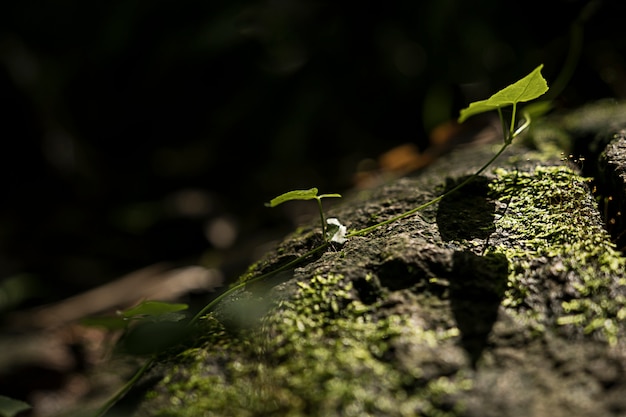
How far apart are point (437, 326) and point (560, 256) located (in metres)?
0.27

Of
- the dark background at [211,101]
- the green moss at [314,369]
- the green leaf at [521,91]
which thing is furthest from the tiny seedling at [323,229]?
the dark background at [211,101]

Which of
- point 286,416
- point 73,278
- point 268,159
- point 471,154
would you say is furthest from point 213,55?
point 286,416

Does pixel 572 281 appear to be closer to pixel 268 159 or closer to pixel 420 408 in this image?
pixel 420 408

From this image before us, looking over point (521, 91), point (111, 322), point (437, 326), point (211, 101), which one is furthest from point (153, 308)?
point (211, 101)


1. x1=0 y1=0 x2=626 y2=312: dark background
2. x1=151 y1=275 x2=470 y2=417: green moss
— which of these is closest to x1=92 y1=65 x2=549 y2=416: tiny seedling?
x1=151 y1=275 x2=470 y2=417: green moss

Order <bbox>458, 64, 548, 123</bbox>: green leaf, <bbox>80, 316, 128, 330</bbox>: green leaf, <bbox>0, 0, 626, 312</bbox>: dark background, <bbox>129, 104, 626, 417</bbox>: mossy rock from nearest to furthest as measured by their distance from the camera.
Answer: <bbox>129, 104, 626, 417</bbox>: mossy rock < <bbox>458, 64, 548, 123</bbox>: green leaf < <bbox>80, 316, 128, 330</bbox>: green leaf < <bbox>0, 0, 626, 312</bbox>: dark background

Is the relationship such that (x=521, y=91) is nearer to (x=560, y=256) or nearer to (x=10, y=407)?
(x=560, y=256)

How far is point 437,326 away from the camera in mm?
849

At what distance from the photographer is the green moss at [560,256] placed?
0.84m

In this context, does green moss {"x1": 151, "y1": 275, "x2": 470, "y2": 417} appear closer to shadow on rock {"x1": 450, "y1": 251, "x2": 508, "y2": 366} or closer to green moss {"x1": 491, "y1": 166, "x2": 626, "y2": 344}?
shadow on rock {"x1": 450, "y1": 251, "x2": 508, "y2": 366}

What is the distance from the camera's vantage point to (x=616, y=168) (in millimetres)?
1114

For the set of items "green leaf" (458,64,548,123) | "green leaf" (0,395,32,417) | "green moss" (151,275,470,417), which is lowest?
"green moss" (151,275,470,417)

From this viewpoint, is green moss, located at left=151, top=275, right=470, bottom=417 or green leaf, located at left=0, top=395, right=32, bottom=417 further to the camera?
green leaf, located at left=0, top=395, right=32, bottom=417

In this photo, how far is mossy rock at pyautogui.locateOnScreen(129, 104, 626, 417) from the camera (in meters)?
0.75
